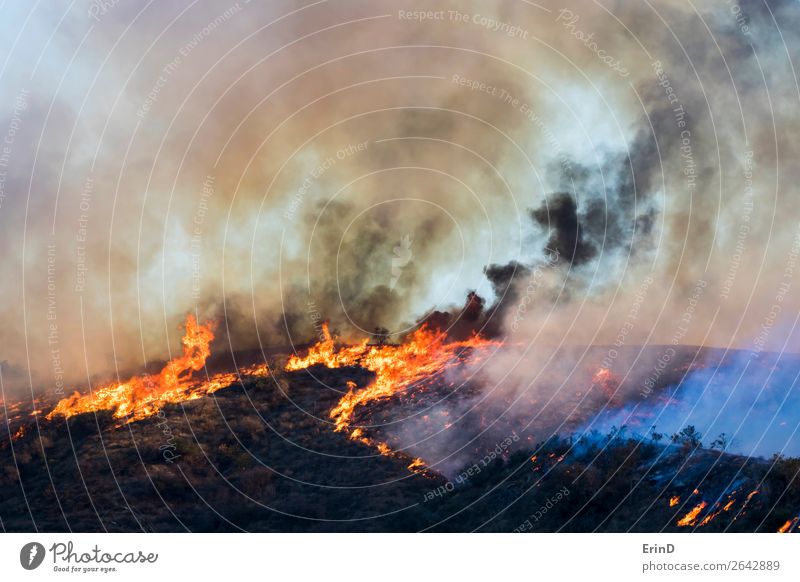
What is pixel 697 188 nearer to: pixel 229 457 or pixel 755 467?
pixel 755 467

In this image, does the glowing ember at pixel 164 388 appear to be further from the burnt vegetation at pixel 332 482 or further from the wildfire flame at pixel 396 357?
the wildfire flame at pixel 396 357

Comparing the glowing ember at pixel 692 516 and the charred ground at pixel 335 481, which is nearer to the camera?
the glowing ember at pixel 692 516
